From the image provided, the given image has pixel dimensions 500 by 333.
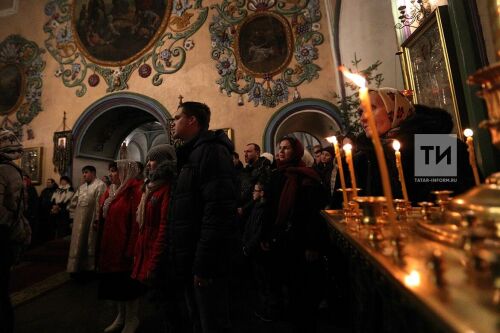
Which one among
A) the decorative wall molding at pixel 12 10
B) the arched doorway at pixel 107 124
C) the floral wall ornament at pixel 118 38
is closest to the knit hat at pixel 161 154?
the arched doorway at pixel 107 124

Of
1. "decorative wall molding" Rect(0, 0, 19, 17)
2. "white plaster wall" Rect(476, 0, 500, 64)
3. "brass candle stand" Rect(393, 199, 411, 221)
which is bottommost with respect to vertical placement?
"brass candle stand" Rect(393, 199, 411, 221)

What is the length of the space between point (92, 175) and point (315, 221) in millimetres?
3568

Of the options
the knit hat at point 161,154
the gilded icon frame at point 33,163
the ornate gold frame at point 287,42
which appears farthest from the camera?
the gilded icon frame at point 33,163

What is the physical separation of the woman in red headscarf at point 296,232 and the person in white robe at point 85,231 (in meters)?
2.91

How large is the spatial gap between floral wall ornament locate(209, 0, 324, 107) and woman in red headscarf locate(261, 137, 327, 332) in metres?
4.47

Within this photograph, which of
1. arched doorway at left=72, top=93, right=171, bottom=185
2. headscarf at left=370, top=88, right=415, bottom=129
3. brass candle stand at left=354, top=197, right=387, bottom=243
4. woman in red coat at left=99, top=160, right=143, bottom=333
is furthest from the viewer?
arched doorway at left=72, top=93, right=171, bottom=185

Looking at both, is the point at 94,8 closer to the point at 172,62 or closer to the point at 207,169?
the point at 172,62

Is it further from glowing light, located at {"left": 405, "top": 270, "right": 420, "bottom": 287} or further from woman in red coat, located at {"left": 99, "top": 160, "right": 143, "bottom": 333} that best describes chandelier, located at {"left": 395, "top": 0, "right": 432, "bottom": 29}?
woman in red coat, located at {"left": 99, "top": 160, "right": 143, "bottom": 333}

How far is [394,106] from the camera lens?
146 cm

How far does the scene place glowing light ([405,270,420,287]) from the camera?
0.41 m

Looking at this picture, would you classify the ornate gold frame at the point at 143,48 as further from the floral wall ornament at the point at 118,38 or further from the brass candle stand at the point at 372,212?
the brass candle stand at the point at 372,212

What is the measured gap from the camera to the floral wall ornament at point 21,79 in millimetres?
8047

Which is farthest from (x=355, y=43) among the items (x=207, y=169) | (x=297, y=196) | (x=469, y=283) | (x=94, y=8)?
(x=94, y=8)

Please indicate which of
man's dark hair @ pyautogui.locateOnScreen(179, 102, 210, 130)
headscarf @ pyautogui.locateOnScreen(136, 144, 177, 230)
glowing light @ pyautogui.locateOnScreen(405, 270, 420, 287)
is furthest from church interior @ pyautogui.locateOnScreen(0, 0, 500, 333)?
headscarf @ pyautogui.locateOnScreen(136, 144, 177, 230)
